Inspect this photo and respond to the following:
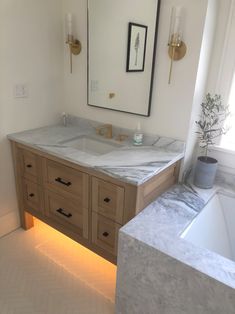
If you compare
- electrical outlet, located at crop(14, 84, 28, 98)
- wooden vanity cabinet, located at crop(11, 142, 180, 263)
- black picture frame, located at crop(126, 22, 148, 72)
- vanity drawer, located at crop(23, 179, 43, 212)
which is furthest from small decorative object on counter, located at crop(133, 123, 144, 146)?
electrical outlet, located at crop(14, 84, 28, 98)

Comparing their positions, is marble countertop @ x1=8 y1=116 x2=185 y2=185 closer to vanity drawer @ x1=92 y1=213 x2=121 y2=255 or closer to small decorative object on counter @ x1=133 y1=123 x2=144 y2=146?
small decorative object on counter @ x1=133 y1=123 x2=144 y2=146

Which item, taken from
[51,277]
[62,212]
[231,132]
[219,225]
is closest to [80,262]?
[51,277]

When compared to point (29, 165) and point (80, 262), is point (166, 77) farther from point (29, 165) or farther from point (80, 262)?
point (80, 262)

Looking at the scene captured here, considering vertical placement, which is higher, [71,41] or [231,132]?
[71,41]

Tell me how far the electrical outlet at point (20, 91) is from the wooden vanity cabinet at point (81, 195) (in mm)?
355

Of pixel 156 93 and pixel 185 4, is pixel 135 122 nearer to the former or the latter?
pixel 156 93

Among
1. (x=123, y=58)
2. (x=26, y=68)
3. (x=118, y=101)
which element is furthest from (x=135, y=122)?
(x=26, y=68)

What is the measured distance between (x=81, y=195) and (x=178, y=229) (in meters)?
0.63

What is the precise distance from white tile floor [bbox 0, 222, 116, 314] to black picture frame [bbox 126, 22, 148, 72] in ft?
4.64

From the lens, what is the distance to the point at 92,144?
6.65 ft

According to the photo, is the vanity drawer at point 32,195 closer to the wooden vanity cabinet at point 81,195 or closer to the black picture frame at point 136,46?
the wooden vanity cabinet at point 81,195

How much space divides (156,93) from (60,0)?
109 cm

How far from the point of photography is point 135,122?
6.24 ft

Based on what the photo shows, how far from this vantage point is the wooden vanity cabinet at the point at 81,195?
1472 mm
